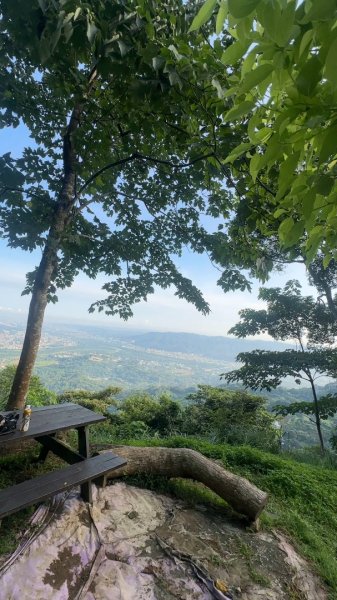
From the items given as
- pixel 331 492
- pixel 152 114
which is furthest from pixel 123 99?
pixel 331 492

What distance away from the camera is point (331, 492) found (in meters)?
4.51

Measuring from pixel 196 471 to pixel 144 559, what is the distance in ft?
4.37

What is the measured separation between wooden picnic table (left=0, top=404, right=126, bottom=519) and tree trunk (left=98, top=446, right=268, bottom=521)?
57 cm

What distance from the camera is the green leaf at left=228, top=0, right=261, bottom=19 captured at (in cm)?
59

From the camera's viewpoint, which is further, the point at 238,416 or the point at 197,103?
the point at 238,416

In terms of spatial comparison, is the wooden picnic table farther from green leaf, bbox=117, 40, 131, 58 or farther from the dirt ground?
green leaf, bbox=117, 40, 131, 58

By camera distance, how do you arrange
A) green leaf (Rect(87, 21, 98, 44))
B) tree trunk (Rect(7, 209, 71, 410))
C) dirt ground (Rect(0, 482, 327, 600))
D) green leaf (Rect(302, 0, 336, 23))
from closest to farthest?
green leaf (Rect(302, 0, 336, 23))
green leaf (Rect(87, 21, 98, 44))
dirt ground (Rect(0, 482, 327, 600))
tree trunk (Rect(7, 209, 71, 410))

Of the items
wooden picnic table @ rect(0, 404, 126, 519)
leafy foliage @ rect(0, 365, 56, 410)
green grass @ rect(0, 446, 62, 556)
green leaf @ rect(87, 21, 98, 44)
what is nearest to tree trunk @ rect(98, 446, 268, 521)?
wooden picnic table @ rect(0, 404, 126, 519)

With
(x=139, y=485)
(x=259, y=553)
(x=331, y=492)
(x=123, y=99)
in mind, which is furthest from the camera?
(x=331, y=492)

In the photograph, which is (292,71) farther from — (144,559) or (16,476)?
(16,476)

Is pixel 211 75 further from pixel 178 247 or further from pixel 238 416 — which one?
pixel 238 416

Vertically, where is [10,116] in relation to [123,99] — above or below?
above

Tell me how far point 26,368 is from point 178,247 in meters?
4.28

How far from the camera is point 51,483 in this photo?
2.76 m
